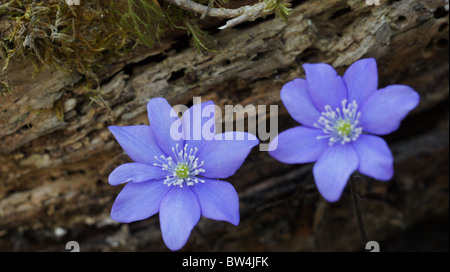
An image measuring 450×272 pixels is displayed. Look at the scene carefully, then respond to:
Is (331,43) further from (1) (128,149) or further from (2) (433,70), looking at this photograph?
(1) (128,149)

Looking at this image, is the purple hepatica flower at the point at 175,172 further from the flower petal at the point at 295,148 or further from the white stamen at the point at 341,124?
the white stamen at the point at 341,124

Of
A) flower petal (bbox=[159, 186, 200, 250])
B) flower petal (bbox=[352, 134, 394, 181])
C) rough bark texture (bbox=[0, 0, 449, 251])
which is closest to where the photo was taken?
flower petal (bbox=[352, 134, 394, 181])

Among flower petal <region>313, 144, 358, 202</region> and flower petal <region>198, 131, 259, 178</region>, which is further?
flower petal <region>198, 131, 259, 178</region>

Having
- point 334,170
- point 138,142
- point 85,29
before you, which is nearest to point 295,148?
point 334,170

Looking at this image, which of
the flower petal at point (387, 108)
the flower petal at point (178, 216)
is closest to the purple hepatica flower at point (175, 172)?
the flower petal at point (178, 216)

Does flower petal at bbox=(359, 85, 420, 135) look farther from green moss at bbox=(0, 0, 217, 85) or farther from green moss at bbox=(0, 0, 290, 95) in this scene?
green moss at bbox=(0, 0, 217, 85)

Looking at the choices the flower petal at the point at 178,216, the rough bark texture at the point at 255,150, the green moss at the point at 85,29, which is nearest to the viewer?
the flower petal at the point at 178,216

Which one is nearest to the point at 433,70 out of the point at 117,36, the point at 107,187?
the point at 117,36

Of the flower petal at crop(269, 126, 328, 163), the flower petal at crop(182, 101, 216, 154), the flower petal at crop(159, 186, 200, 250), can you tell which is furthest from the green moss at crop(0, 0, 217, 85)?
the flower petal at crop(159, 186, 200, 250)
